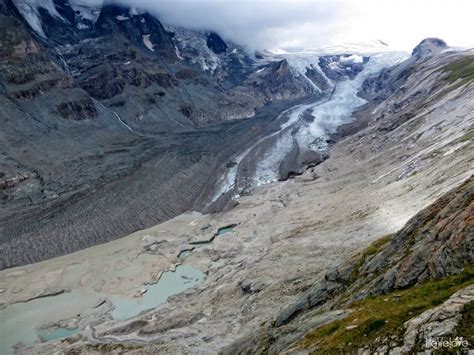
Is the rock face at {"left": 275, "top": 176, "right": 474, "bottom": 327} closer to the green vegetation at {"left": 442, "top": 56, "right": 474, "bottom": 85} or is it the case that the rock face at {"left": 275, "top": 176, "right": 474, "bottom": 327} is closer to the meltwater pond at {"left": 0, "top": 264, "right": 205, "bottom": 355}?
the meltwater pond at {"left": 0, "top": 264, "right": 205, "bottom": 355}

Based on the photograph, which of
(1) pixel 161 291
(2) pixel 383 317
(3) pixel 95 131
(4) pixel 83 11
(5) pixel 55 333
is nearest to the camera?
(2) pixel 383 317

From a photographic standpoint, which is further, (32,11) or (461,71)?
(32,11)

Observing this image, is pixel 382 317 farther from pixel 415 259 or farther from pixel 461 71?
pixel 461 71

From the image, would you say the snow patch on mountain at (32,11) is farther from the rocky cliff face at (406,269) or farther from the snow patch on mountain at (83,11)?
the rocky cliff face at (406,269)

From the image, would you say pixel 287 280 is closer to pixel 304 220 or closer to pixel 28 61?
pixel 304 220

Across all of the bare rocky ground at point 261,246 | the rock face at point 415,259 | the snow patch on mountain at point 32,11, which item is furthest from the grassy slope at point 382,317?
the snow patch on mountain at point 32,11

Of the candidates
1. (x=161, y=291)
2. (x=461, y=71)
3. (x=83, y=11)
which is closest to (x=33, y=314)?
(x=161, y=291)

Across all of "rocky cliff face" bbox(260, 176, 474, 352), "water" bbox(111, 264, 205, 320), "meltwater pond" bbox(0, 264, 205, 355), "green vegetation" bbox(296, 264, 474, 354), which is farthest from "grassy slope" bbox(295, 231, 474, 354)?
"meltwater pond" bbox(0, 264, 205, 355)
